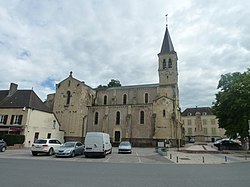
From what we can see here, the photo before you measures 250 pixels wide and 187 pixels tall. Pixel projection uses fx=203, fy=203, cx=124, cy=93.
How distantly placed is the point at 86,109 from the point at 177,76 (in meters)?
22.6

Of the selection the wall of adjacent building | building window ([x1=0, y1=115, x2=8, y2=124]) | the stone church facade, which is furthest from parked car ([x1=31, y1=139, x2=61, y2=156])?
the stone church facade

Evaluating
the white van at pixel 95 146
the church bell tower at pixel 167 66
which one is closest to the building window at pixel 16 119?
the white van at pixel 95 146

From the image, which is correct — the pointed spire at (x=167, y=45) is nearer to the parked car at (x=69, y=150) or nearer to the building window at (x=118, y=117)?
the building window at (x=118, y=117)

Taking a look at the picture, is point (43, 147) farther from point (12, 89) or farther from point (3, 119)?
point (12, 89)

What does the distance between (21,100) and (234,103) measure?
3332 cm

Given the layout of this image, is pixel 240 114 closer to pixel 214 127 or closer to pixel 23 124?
pixel 23 124

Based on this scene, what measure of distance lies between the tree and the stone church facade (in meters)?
12.0

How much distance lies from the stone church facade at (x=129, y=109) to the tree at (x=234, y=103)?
12.0 m

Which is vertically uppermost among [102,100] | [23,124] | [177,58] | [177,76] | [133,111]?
[177,58]

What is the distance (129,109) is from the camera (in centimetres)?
4384

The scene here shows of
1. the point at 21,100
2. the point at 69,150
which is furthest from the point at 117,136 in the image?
the point at 69,150

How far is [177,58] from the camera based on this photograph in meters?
49.0

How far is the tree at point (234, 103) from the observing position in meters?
26.3

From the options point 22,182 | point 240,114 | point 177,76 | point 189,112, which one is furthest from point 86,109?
→ point 189,112
